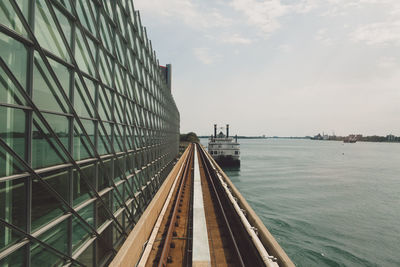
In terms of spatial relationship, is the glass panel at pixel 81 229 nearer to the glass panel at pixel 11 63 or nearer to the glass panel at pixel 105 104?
the glass panel at pixel 105 104

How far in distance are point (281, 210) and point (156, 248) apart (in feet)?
60.7

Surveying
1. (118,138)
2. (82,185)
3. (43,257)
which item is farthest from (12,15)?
(118,138)

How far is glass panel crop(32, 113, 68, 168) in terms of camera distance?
199 inches

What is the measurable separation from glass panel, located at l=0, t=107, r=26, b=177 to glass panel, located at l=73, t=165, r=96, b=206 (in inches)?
91.5

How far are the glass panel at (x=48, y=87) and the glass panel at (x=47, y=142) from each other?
29 cm

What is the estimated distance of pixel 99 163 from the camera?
845cm

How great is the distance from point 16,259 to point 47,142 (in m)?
2.63

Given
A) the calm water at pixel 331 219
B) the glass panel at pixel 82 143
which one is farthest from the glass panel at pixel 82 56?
the calm water at pixel 331 219

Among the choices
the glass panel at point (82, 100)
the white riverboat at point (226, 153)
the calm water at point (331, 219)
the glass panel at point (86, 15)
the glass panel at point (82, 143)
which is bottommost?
the calm water at point (331, 219)

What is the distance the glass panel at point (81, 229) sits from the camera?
6.71 m

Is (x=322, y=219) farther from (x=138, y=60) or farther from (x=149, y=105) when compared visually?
(x=138, y=60)

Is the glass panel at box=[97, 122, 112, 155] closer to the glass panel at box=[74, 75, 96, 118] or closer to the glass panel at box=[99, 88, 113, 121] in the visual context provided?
the glass panel at box=[99, 88, 113, 121]

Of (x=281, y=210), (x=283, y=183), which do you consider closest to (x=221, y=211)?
(x=281, y=210)

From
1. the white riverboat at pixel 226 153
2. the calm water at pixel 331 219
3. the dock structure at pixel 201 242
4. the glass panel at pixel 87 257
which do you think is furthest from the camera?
the white riverboat at pixel 226 153
